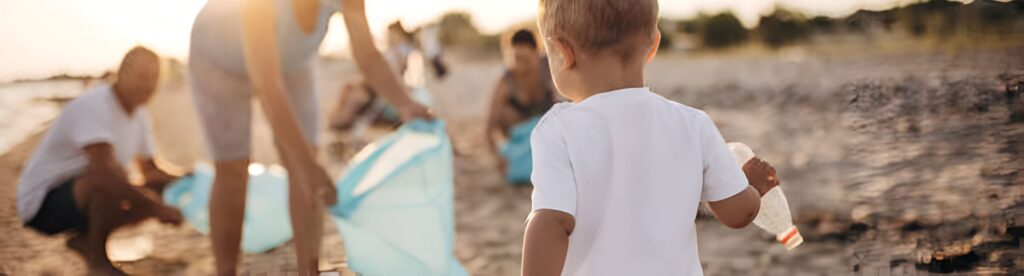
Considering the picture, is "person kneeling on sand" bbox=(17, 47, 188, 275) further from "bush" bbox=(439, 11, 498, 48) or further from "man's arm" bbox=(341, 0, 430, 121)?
"bush" bbox=(439, 11, 498, 48)

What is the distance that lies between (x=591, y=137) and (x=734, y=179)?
220 millimetres

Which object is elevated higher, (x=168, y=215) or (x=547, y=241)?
(x=547, y=241)

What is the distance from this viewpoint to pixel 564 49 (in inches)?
53.2

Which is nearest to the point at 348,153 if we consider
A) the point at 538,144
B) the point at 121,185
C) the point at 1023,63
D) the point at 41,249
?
the point at 41,249

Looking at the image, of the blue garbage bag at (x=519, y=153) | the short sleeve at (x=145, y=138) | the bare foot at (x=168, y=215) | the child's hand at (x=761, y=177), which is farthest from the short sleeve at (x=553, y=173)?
the blue garbage bag at (x=519, y=153)

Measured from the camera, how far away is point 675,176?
1.34 meters

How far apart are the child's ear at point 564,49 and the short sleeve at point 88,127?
6.99 feet

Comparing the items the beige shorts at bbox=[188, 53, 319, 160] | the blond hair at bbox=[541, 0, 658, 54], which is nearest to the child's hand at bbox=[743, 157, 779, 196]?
the blond hair at bbox=[541, 0, 658, 54]

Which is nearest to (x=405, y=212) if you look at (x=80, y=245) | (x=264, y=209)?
(x=264, y=209)

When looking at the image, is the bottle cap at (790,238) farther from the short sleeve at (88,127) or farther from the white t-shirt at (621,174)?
the short sleeve at (88,127)

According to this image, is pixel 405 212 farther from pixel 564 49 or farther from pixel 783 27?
pixel 783 27

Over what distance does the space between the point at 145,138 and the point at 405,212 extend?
4.60 ft

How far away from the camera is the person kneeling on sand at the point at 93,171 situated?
3086mm

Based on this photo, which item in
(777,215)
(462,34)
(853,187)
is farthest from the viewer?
(462,34)
